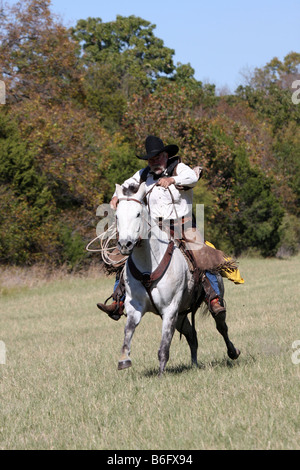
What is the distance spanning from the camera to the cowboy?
8.82 m

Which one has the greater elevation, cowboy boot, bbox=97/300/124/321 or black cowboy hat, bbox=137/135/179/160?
black cowboy hat, bbox=137/135/179/160

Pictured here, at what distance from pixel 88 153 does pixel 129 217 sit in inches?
996

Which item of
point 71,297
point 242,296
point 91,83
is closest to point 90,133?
point 71,297

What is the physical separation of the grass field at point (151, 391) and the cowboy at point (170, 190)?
973mm

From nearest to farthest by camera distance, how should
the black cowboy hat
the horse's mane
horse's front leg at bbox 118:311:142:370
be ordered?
the horse's mane, horse's front leg at bbox 118:311:142:370, the black cowboy hat

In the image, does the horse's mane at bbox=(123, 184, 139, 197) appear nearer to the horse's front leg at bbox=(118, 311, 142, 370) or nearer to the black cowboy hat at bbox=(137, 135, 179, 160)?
the black cowboy hat at bbox=(137, 135, 179, 160)

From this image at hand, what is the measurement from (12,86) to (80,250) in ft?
31.7

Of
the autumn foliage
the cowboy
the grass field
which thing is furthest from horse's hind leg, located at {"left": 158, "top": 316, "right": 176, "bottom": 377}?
the autumn foliage

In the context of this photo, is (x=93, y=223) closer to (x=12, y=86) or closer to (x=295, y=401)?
(x=12, y=86)

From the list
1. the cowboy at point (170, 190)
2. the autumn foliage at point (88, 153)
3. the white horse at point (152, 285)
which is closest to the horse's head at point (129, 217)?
the white horse at point (152, 285)

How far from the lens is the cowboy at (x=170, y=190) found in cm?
882

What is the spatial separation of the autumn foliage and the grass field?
12.5 meters

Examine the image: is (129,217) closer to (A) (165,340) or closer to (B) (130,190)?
(B) (130,190)

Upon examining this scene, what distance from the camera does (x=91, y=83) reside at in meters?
56.7
